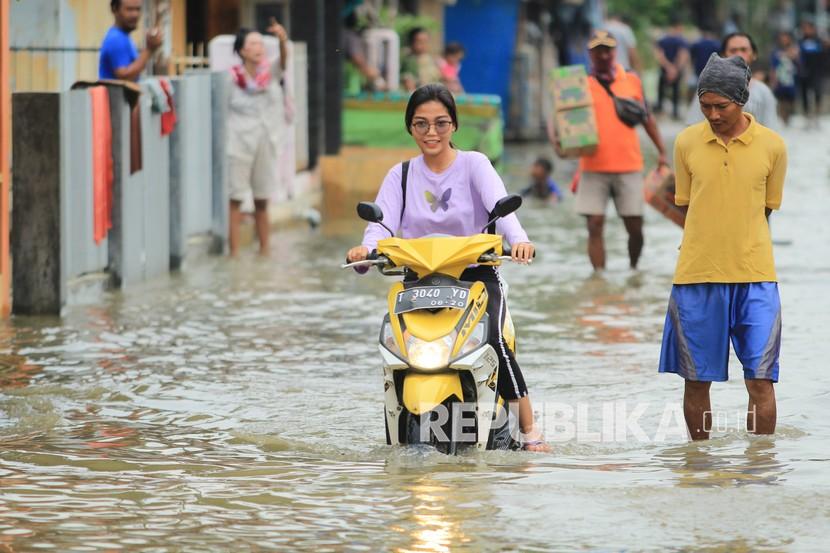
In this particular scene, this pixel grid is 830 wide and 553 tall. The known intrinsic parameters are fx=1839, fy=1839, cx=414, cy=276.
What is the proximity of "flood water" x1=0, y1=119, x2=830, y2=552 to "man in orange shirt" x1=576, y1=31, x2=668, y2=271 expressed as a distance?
593 millimetres

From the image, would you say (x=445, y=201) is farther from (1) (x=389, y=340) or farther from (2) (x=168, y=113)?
(2) (x=168, y=113)

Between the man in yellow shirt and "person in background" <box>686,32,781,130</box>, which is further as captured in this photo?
"person in background" <box>686,32,781,130</box>

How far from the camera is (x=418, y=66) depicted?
2503 centimetres

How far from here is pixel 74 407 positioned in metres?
8.91

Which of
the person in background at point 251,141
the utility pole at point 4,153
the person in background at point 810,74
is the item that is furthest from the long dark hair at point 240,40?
the person in background at point 810,74

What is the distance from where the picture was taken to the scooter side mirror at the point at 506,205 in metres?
7.14

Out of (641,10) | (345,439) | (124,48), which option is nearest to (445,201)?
(345,439)

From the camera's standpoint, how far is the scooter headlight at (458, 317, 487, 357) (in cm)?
711

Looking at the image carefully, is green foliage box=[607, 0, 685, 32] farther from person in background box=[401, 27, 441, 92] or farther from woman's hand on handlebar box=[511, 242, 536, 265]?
woman's hand on handlebar box=[511, 242, 536, 265]

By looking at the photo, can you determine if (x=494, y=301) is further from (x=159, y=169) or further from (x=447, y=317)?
(x=159, y=169)

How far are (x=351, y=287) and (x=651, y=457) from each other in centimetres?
612

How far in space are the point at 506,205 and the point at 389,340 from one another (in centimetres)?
70

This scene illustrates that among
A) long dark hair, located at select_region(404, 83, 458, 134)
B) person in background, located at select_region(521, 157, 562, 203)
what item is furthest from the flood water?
person in background, located at select_region(521, 157, 562, 203)

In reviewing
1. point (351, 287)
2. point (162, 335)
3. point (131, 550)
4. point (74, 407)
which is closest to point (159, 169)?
point (351, 287)
